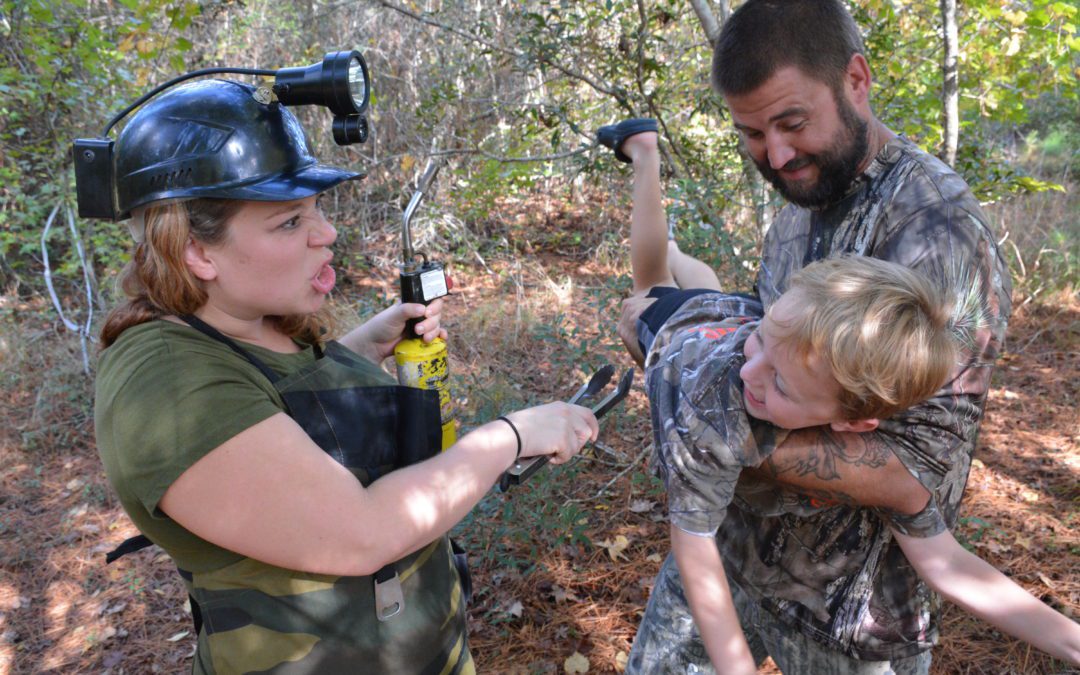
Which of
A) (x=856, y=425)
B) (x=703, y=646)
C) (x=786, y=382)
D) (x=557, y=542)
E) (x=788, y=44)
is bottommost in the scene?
(x=557, y=542)

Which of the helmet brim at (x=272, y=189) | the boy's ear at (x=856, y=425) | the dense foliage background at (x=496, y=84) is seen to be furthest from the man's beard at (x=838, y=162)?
the dense foliage background at (x=496, y=84)

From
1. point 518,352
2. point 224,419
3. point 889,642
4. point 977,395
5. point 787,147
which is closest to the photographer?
point 224,419

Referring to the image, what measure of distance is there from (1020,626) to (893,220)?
107 cm

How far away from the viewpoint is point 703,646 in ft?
7.64

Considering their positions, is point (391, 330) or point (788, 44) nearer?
point (788, 44)

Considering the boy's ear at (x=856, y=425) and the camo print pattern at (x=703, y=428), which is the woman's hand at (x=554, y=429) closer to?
the camo print pattern at (x=703, y=428)

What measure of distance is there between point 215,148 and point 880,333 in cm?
156

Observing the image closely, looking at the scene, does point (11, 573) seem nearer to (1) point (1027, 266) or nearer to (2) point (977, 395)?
(2) point (977, 395)

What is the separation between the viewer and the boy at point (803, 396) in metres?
1.59

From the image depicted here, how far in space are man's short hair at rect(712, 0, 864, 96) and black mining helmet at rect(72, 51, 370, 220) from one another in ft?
3.81

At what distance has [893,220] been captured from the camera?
1840mm

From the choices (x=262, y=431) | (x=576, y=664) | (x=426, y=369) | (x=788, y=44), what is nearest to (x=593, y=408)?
(x=426, y=369)

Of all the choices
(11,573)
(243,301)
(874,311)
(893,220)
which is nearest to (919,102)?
(893,220)

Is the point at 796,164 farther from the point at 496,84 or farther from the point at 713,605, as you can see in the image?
the point at 496,84
